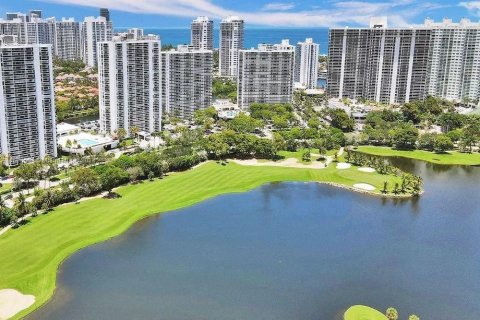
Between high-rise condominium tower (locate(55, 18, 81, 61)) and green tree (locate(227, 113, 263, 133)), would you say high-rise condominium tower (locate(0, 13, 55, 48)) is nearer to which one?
high-rise condominium tower (locate(55, 18, 81, 61))

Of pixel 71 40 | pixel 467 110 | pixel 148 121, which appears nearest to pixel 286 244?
pixel 148 121

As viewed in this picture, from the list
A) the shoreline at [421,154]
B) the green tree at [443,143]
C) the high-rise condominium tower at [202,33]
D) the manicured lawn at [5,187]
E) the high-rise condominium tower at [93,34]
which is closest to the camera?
the manicured lawn at [5,187]

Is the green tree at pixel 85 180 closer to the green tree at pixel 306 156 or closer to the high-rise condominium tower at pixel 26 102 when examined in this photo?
the high-rise condominium tower at pixel 26 102

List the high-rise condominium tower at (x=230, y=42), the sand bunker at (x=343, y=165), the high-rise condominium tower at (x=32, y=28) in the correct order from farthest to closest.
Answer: the high-rise condominium tower at (x=230, y=42) < the high-rise condominium tower at (x=32, y=28) < the sand bunker at (x=343, y=165)

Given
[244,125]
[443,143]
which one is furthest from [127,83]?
[443,143]

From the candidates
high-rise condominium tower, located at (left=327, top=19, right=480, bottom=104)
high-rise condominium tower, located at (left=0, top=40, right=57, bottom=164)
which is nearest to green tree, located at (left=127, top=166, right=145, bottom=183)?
high-rise condominium tower, located at (left=0, top=40, right=57, bottom=164)

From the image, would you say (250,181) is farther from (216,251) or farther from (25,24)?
(25,24)

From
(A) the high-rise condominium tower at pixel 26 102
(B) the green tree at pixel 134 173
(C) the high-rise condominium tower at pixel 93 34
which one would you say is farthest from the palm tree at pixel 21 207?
(C) the high-rise condominium tower at pixel 93 34
